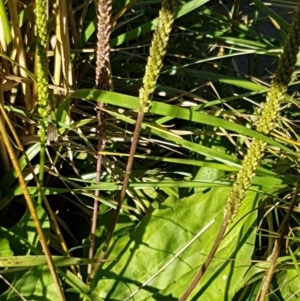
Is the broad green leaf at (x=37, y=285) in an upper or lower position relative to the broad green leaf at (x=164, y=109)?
lower

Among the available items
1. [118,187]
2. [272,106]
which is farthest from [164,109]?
[272,106]

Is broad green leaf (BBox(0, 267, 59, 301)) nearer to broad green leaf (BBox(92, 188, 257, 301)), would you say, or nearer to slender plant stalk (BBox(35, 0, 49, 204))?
broad green leaf (BBox(92, 188, 257, 301))

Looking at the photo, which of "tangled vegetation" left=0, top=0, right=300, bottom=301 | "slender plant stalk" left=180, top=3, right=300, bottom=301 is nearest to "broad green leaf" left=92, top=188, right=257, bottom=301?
"tangled vegetation" left=0, top=0, right=300, bottom=301

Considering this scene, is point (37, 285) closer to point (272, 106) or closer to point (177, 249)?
point (177, 249)

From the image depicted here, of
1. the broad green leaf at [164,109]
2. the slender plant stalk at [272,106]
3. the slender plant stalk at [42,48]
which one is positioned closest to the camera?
the slender plant stalk at [272,106]

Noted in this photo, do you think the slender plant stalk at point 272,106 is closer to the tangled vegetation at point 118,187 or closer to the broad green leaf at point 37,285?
the tangled vegetation at point 118,187

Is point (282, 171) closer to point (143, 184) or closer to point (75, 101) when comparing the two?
point (143, 184)

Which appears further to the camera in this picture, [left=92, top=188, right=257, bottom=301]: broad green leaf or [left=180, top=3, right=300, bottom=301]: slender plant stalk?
[left=92, top=188, right=257, bottom=301]: broad green leaf

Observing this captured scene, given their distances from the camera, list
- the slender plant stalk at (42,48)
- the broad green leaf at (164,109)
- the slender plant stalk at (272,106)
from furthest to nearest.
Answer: the broad green leaf at (164,109)
the slender plant stalk at (42,48)
the slender plant stalk at (272,106)

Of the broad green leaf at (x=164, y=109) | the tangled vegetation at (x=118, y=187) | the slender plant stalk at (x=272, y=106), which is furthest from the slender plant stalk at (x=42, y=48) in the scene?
the slender plant stalk at (x=272, y=106)

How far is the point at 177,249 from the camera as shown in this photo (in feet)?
3.73

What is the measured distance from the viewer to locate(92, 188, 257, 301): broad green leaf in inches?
42.9

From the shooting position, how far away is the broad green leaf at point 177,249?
1089 millimetres

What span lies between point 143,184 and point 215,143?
26 cm
